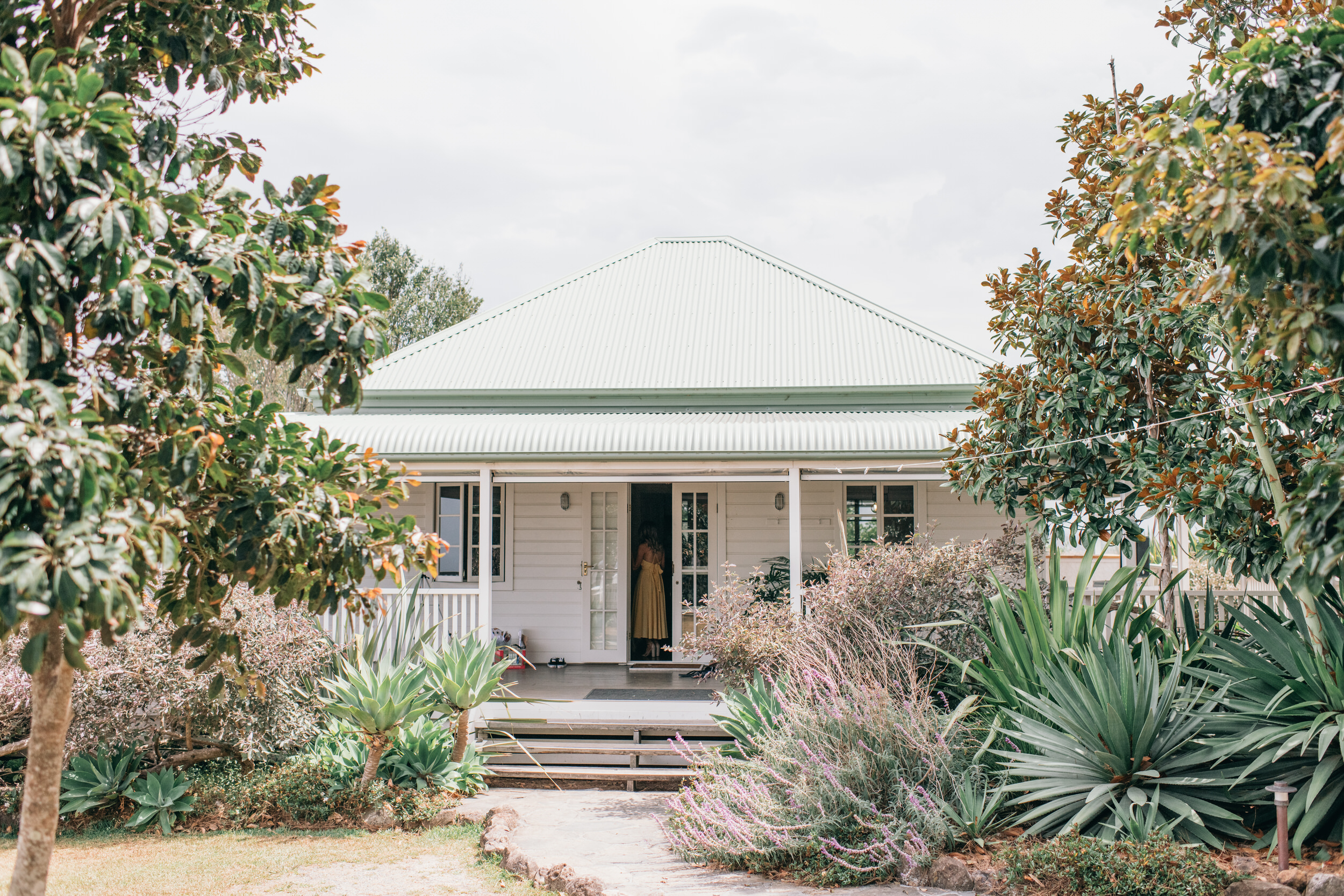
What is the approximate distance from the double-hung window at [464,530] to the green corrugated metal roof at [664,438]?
2167 millimetres

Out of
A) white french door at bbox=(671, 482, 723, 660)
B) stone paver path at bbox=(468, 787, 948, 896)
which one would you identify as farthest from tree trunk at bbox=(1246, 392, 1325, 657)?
white french door at bbox=(671, 482, 723, 660)

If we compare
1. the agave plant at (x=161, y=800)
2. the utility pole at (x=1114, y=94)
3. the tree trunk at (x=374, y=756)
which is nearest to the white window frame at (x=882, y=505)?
the utility pole at (x=1114, y=94)

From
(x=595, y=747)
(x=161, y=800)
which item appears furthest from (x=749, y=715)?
(x=161, y=800)

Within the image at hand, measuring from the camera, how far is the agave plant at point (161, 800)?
743 centimetres

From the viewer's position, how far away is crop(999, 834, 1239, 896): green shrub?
191 inches

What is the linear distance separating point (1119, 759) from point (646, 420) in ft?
20.6

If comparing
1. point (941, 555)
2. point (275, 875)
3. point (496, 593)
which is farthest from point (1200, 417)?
point (496, 593)

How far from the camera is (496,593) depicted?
41.4 ft

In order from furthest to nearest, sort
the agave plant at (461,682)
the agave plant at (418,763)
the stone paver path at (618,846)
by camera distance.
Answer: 1. the agave plant at (461,682)
2. the agave plant at (418,763)
3. the stone paver path at (618,846)

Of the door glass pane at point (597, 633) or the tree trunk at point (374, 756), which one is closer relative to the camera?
the tree trunk at point (374, 756)

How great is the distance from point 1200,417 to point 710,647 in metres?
4.15

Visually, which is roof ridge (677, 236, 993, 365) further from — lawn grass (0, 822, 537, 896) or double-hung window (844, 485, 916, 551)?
lawn grass (0, 822, 537, 896)

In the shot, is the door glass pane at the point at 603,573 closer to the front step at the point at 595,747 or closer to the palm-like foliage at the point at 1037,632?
the front step at the point at 595,747

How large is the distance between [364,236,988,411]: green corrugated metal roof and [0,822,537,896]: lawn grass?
5.89 meters
